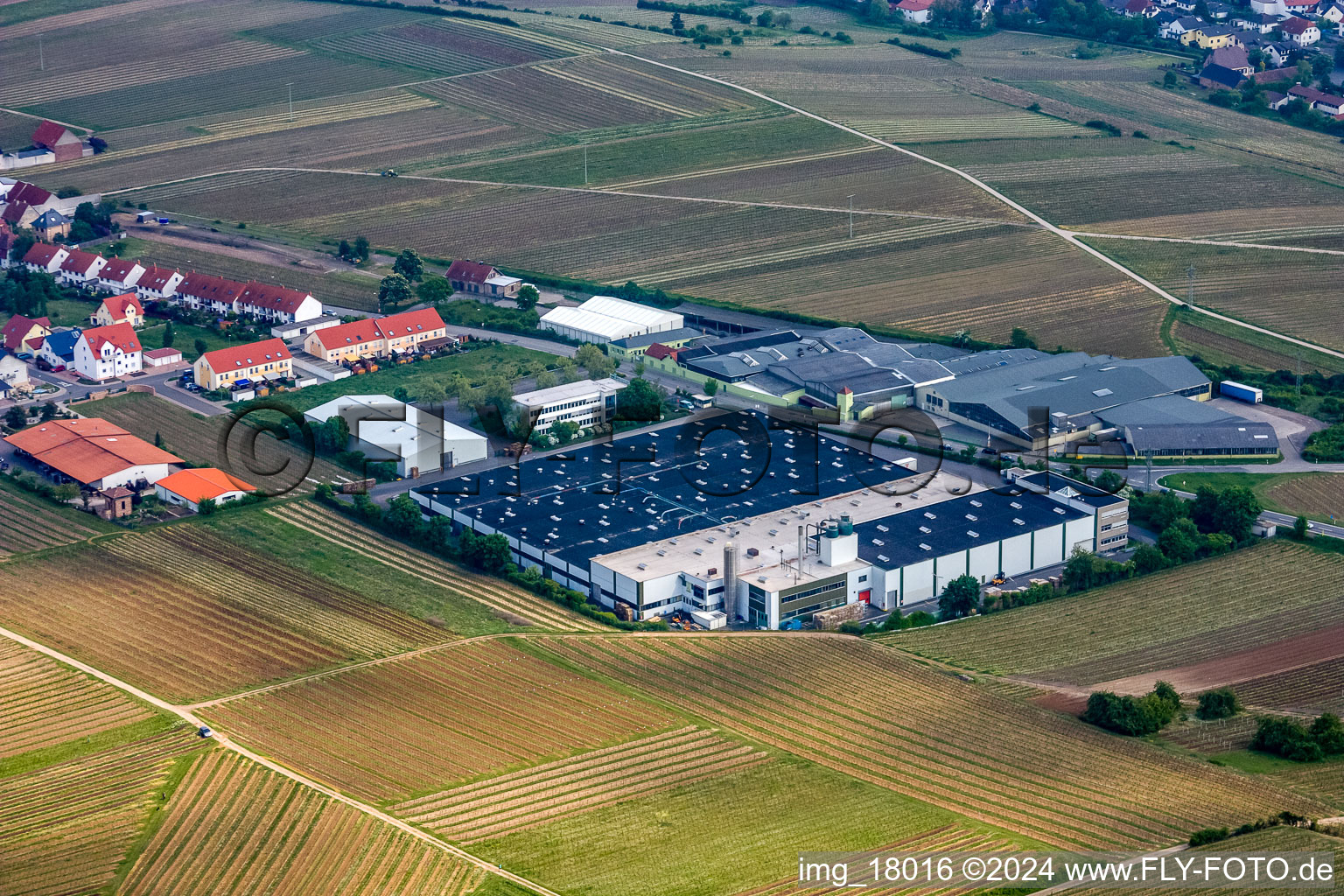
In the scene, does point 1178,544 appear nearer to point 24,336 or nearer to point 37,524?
point 37,524

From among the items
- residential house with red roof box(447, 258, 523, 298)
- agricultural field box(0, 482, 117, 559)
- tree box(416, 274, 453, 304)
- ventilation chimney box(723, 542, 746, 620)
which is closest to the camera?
ventilation chimney box(723, 542, 746, 620)

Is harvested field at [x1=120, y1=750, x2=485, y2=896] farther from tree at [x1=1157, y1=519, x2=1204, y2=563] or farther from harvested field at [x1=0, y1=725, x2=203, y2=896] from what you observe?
tree at [x1=1157, y1=519, x2=1204, y2=563]

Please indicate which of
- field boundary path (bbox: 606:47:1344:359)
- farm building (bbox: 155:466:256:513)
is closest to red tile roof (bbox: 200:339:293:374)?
farm building (bbox: 155:466:256:513)

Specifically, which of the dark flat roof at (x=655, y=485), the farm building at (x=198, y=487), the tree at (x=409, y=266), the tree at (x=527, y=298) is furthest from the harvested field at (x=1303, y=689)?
the tree at (x=409, y=266)

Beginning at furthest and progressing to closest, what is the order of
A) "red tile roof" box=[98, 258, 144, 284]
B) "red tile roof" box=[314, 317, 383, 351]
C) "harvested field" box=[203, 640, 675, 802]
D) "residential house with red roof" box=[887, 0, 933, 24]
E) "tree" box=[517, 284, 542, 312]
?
"residential house with red roof" box=[887, 0, 933, 24], "red tile roof" box=[98, 258, 144, 284], "tree" box=[517, 284, 542, 312], "red tile roof" box=[314, 317, 383, 351], "harvested field" box=[203, 640, 675, 802]

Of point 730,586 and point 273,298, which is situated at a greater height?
point 273,298

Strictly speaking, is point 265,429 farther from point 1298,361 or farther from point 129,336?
point 1298,361

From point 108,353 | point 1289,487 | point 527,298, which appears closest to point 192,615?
point 108,353
